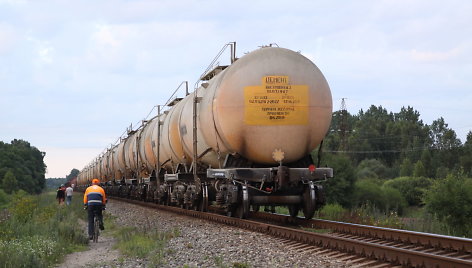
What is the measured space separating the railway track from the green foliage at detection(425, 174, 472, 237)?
734 centimetres

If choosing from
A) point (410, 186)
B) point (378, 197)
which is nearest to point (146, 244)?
point (378, 197)

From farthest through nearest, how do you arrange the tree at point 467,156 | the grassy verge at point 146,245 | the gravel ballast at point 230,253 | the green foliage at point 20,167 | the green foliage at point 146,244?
1. the green foliage at point 20,167
2. the tree at point 467,156
3. the green foliage at point 146,244
4. the grassy verge at point 146,245
5. the gravel ballast at point 230,253

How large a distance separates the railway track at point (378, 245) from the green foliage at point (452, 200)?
7.34 meters

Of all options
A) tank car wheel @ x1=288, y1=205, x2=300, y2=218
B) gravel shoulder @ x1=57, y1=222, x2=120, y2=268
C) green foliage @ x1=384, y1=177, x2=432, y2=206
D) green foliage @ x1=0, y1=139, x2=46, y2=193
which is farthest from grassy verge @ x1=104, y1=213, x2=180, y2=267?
green foliage @ x1=0, y1=139, x2=46, y2=193

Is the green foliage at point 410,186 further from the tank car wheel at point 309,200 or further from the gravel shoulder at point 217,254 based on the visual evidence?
the gravel shoulder at point 217,254

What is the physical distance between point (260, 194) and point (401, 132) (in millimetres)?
93288

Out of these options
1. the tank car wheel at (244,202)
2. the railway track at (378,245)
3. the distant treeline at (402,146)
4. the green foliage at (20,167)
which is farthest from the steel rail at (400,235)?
the green foliage at (20,167)

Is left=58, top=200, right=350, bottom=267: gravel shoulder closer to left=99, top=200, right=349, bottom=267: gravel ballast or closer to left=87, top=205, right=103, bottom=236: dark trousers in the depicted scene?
left=99, top=200, right=349, bottom=267: gravel ballast

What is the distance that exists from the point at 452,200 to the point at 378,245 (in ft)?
39.3

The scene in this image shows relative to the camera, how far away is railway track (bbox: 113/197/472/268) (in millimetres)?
6754

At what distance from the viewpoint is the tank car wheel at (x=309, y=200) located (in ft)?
39.1

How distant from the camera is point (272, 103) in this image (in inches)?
456

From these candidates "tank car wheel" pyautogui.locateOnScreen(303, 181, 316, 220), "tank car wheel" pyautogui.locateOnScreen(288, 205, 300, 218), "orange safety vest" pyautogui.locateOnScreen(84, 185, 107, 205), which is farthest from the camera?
"tank car wheel" pyautogui.locateOnScreen(288, 205, 300, 218)

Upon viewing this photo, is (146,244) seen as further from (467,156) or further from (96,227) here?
(467,156)
